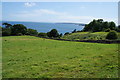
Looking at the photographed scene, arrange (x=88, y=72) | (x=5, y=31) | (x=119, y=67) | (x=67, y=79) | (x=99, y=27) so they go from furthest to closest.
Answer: (x=99, y=27) → (x=5, y=31) → (x=119, y=67) → (x=88, y=72) → (x=67, y=79)

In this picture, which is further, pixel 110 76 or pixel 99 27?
pixel 99 27

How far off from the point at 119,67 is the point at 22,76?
15.7 ft

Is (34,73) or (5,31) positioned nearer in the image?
(34,73)

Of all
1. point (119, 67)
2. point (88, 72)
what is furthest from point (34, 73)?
point (119, 67)

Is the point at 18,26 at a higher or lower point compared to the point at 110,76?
higher

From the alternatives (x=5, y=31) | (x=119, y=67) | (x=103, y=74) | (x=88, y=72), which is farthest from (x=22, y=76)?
(x=5, y=31)

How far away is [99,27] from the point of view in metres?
54.7

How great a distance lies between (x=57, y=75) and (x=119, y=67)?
325 cm

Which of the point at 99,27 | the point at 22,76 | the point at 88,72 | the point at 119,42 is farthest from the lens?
the point at 99,27

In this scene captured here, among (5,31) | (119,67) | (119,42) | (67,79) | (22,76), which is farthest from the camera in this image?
(5,31)

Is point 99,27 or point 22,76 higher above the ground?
point 99,27

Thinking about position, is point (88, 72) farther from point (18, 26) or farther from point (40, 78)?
point (18, 26)

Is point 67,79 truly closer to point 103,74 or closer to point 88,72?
point 88,72

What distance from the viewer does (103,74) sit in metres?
5.36
